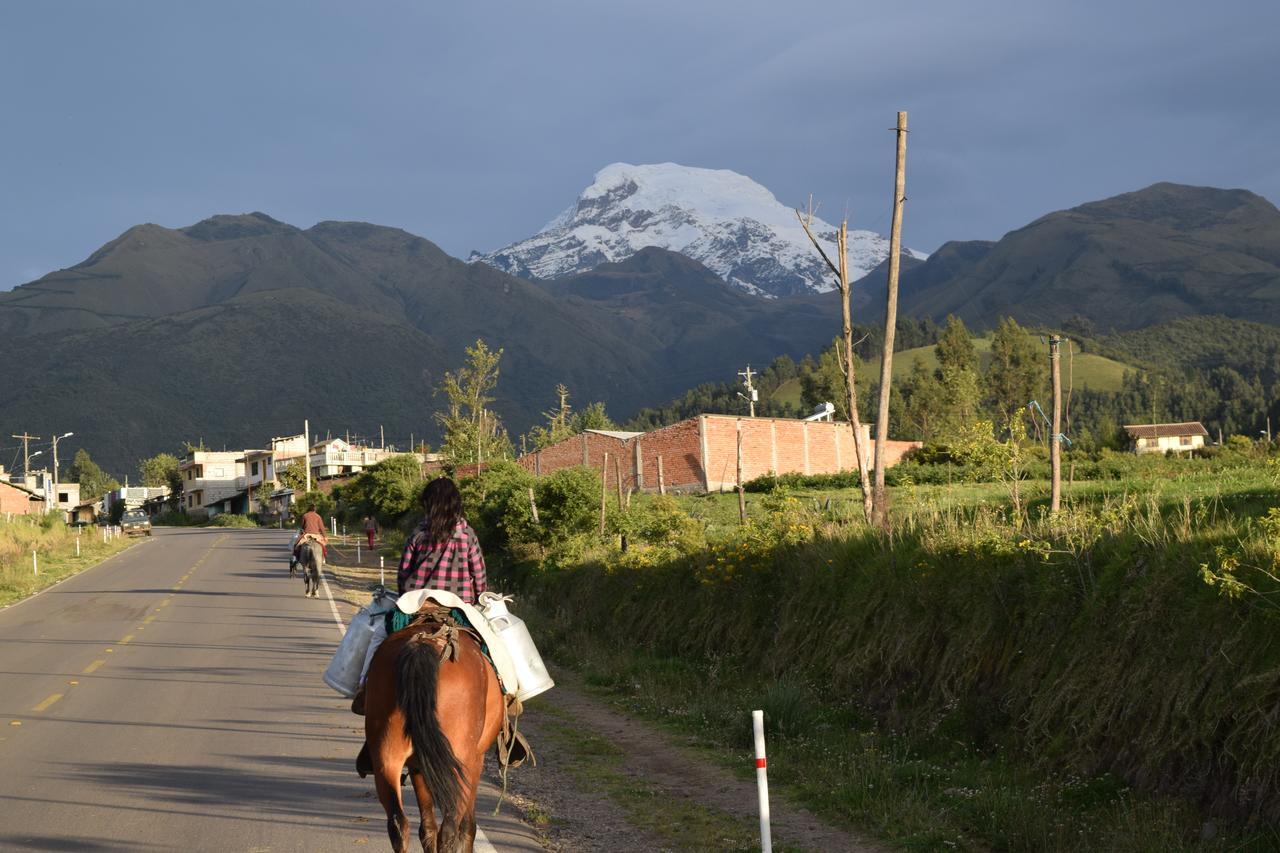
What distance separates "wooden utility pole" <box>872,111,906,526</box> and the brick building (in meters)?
37.2

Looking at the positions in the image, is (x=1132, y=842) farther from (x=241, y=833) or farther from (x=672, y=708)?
(x=672, y=708)

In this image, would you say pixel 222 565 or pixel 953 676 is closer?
pixel 953 676

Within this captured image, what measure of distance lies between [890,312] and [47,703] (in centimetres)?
1278

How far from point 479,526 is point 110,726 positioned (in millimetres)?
21581

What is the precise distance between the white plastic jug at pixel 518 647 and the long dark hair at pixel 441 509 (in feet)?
1.61

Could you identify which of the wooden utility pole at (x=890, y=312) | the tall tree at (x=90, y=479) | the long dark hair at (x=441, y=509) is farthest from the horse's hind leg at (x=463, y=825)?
the tall tree at (x=90, y=479)

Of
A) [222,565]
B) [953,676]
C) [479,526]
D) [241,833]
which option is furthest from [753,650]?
[222,565]

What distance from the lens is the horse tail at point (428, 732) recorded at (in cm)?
615

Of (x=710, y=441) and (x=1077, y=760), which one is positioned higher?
(x=710, y=441)

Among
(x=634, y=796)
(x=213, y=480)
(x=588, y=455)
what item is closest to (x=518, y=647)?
(x=634, y=796)

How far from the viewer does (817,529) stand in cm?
1515

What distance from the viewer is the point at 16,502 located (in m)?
102

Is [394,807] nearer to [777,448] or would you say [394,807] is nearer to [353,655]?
[353,655]

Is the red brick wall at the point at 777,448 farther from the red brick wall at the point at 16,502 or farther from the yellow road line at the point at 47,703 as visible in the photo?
the red brick wall at the point at 16,502
